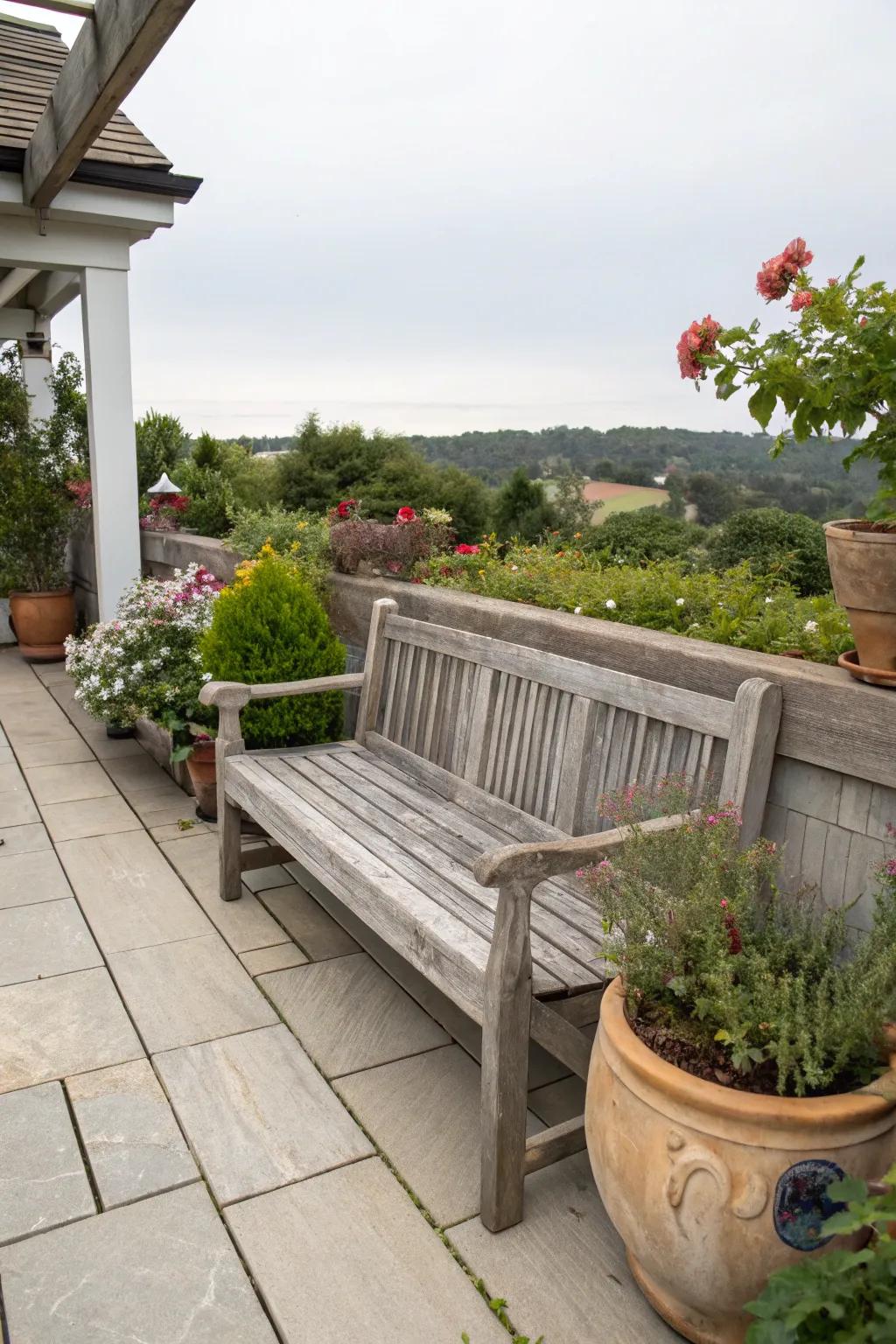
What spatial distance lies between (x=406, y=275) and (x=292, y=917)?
18.1 m

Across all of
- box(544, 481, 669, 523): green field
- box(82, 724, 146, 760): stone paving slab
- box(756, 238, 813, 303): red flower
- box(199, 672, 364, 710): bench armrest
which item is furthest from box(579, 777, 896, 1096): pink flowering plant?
box(544, 481, 669, 523): green field

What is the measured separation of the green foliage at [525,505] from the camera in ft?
83.8

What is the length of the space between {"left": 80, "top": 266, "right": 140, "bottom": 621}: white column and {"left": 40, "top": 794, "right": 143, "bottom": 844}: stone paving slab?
2501mm

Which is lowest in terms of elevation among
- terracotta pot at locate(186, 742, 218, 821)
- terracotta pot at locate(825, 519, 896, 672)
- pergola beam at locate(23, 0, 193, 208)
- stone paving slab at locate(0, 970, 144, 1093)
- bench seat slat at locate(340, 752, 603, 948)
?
stone paving slab at locate(0, 970, 144, 1093)

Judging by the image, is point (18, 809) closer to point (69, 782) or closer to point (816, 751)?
point (69, 782)

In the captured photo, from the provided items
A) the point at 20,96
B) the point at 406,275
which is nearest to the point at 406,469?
the point at 406,275

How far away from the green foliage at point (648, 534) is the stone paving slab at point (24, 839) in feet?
24.6

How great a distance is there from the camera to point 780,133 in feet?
16.9

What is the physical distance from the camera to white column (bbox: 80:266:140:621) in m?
6.40

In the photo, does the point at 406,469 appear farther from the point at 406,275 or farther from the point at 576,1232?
the point at 576,1232

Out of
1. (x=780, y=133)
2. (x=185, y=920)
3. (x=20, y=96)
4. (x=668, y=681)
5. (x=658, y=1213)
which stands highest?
(x=20, y=96)

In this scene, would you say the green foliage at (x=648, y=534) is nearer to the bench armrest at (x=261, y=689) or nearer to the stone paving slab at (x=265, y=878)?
the bench armrest at (x=261, y=689)

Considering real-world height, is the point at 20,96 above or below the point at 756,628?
above

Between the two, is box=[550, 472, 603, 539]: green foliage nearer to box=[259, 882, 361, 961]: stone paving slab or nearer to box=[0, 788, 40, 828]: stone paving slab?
box=[0, 788, 40, 828]: stone paving slab
